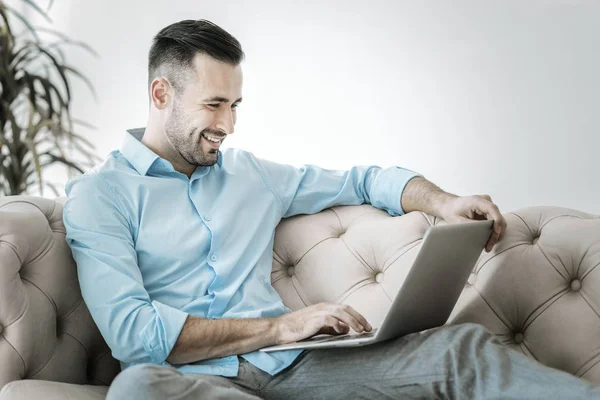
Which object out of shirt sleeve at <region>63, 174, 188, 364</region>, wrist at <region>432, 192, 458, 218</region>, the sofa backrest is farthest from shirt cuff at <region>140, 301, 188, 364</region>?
wrist at <region>432, 192, 458, 218</region>

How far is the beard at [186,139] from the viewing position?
1666 mm

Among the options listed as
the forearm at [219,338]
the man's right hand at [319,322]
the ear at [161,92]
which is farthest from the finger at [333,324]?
the ear at [161,92]

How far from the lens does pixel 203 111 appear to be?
1.66 meters

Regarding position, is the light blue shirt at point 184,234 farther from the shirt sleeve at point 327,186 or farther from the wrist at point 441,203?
the wrist at point 441,203

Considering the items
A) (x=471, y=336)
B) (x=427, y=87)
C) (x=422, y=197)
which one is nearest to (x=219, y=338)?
(x=471, y=336)

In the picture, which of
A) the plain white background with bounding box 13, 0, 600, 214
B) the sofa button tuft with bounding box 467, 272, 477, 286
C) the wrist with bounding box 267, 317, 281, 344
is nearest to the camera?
the wrist with bounding box 267, 317, 281, 344

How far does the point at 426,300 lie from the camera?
52.1 inches

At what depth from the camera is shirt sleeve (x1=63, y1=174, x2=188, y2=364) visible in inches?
55.2

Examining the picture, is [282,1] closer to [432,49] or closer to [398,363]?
[432,49]

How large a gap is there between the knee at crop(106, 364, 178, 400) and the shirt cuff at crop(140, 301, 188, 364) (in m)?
→ 0.32

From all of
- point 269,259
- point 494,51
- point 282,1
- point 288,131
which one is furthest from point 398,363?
point 282,1

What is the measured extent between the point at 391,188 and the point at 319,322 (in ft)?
1.61

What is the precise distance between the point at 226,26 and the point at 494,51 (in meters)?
1.02

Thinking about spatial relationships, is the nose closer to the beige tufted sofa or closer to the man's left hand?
the beige tufted sofa
